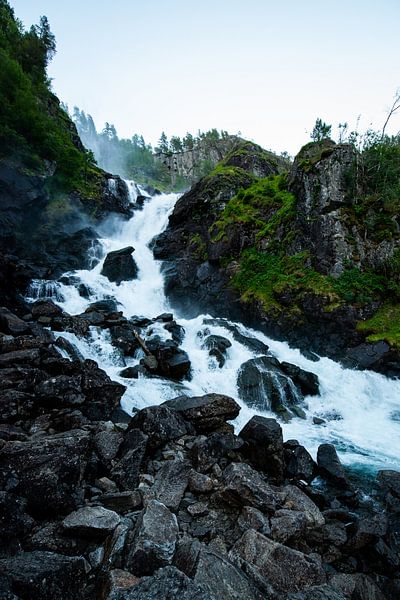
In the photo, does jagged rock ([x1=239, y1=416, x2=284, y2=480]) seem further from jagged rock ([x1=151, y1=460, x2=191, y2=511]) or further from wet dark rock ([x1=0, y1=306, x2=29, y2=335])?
wet dark rock ([x1=0, y1=306, x2=29, y2=335])

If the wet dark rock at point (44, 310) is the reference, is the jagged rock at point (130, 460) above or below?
below

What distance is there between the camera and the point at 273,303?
21.5 metres

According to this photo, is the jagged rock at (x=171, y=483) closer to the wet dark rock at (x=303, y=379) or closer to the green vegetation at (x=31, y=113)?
the wet dark rock at (x=303, y=379)

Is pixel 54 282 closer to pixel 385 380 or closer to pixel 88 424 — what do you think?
pixel 88 424

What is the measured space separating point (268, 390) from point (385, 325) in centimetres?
877

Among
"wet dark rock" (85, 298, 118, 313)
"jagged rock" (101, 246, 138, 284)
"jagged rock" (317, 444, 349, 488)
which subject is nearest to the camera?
"jagged rock" (317, 444, 349, 488)

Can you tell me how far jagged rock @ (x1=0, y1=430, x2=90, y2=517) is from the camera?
4809 mm

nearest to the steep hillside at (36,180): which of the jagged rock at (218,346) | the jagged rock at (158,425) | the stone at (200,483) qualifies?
the jagged rock at (218,346)

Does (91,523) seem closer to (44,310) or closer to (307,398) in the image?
(307,398)

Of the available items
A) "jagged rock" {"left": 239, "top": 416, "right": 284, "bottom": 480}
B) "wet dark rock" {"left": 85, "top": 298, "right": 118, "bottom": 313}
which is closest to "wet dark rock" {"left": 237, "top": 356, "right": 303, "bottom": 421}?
"jagged rock" {"left": 239, "top": 416, "right": 284, "bottom": 480}

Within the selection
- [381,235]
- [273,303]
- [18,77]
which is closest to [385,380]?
[273,303]

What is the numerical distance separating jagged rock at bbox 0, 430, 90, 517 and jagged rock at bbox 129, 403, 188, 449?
2.18 meters

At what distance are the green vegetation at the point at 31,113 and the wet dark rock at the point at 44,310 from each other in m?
15.3

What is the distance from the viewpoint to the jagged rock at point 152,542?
3861 mm
